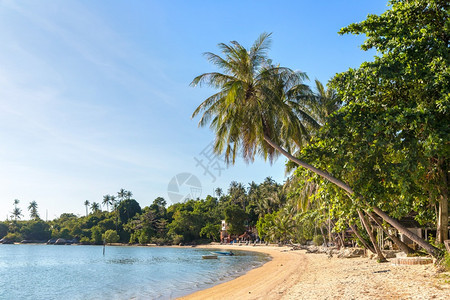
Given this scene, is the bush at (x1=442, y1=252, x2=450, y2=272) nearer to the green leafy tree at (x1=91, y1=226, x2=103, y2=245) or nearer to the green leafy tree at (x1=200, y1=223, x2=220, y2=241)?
the green leafy tree at (x1=200, y1=223, x2=220, y2=241)

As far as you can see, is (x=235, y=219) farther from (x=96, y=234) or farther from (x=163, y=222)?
(x=96, y=234)

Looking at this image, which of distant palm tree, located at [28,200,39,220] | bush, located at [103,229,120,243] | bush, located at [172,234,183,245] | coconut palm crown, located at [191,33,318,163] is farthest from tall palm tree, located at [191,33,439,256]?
distant palm tree, located at [28,200,39,220]

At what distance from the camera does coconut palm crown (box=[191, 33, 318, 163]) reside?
1385cm

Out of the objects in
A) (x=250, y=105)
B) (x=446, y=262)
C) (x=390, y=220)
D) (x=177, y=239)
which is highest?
(x=250, y=105)

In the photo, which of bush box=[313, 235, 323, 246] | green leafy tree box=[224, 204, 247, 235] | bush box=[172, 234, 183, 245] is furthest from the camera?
bush box=[172, 234, 183, 245]

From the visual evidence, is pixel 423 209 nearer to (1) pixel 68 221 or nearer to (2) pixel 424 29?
(2) pixel 424 29

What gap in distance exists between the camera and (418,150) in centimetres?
880

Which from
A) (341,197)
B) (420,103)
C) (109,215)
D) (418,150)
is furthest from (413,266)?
(109,215)

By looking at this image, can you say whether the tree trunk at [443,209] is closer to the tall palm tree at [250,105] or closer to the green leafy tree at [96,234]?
the tall palm tree at [250,105]

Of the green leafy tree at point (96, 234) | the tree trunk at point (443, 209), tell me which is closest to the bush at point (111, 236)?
the green leafy tree at point (96, 234)

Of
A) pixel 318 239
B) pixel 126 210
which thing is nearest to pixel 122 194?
pixel 126 210

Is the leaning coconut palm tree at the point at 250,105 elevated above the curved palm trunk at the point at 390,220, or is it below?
above

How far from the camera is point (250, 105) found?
14.1 meters

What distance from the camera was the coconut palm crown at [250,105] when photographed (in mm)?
13852
